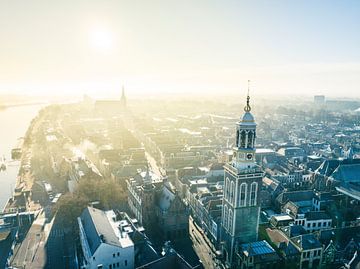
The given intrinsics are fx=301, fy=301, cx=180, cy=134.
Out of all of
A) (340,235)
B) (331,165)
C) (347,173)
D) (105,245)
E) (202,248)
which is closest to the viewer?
(105,245)

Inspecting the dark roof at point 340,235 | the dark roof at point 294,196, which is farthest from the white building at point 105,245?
the dark roof at point 294,196

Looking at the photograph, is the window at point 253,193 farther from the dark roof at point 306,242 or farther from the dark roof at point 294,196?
the dark roof at point 294,196

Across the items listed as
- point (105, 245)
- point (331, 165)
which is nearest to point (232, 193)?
point (105, 245)

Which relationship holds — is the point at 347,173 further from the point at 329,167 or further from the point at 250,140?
the point at 250,140

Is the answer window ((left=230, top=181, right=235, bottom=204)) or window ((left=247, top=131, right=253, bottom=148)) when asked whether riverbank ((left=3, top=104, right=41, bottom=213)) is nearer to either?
window ((left=230, top=181, right=235, bottom=204))

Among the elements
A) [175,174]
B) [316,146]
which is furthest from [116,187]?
[316,146]

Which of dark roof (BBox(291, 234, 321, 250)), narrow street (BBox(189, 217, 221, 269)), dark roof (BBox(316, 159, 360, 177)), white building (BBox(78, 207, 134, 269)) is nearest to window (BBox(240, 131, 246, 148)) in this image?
dark roof (BBox(291, 234, 321, 250))
